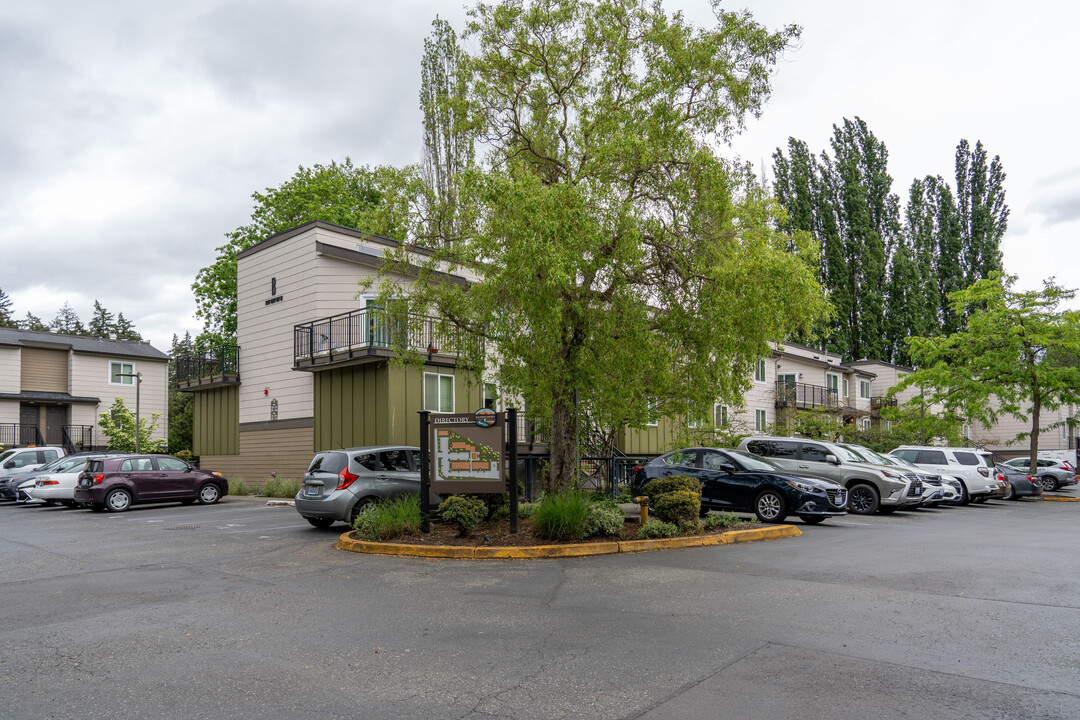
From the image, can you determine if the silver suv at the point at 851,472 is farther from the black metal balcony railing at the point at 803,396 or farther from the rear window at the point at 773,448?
the black metal balcony railing at the point at 803,396

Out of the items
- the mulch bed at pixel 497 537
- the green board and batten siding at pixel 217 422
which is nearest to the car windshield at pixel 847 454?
the mulch bed at pixel 497 537

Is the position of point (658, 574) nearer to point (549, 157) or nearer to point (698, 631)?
point (698, 631)

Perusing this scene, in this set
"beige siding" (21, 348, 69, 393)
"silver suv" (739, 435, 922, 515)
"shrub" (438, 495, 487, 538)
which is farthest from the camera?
"beige siding" (21, 348, 69, 393)

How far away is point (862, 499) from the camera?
59.3ft

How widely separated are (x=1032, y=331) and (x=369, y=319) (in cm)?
2279

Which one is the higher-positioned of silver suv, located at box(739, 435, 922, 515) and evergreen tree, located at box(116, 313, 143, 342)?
evergreen tree, located at box(116, 313, 143, 342)

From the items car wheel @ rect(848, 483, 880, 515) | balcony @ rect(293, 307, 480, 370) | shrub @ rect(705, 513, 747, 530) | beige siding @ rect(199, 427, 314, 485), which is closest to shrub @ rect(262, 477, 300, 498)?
beige siding @ rect(199, 427, 314, 485)

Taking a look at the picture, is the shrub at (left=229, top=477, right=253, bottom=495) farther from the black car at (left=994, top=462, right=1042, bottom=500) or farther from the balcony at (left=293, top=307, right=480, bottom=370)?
the black car at (left=994, top=462, right=1042, bottom=500)

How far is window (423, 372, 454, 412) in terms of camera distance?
76.4 ft

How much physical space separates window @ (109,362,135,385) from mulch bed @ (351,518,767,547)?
33069mm

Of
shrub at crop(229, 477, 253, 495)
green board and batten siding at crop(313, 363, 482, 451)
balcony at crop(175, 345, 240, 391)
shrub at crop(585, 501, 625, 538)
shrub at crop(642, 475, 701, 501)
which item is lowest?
shrub at crop(229, 477, 253, 495)

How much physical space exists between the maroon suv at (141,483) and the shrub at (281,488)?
154 centimetres

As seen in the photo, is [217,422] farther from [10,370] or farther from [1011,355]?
[1011,355]

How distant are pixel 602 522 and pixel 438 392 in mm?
12802
